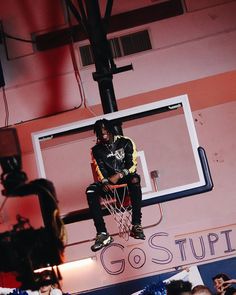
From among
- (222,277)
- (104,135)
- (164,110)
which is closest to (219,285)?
(222,277)

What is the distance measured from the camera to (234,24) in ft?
21.6

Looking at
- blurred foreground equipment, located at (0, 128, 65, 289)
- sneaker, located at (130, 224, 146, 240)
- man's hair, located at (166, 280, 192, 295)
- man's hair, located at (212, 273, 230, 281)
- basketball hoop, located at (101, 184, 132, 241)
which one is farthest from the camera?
man's hair, located at (212, 273, 230, 281)

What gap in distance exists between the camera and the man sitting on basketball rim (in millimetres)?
5320

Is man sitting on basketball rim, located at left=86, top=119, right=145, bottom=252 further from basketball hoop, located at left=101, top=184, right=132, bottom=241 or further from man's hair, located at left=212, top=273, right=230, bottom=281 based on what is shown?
man's hair, located at left=212, top=273, right=230, bottom=281

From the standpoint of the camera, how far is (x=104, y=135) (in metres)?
5.33

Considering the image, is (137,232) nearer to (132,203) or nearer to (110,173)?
(132,203)

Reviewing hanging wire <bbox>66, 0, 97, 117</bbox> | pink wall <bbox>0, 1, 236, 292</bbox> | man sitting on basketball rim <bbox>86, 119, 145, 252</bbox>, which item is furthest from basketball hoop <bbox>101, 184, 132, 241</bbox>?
hanging wire <bbox>66, 0, 97, 117</bbox>

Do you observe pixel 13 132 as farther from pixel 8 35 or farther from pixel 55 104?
pixel 8 35

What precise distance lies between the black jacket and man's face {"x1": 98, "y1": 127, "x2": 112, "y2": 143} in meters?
0.08

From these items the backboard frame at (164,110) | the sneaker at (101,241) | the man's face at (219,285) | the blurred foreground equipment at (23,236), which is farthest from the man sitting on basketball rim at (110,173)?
the man's face at (219,285)

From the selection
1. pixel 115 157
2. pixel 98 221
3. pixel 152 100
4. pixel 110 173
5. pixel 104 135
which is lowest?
pixel 98 221

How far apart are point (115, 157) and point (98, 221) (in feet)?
2.09

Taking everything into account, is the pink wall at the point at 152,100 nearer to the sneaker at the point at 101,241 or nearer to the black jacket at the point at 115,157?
the black jacket at the point at 115,157

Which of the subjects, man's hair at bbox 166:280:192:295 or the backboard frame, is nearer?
the backboard frame
